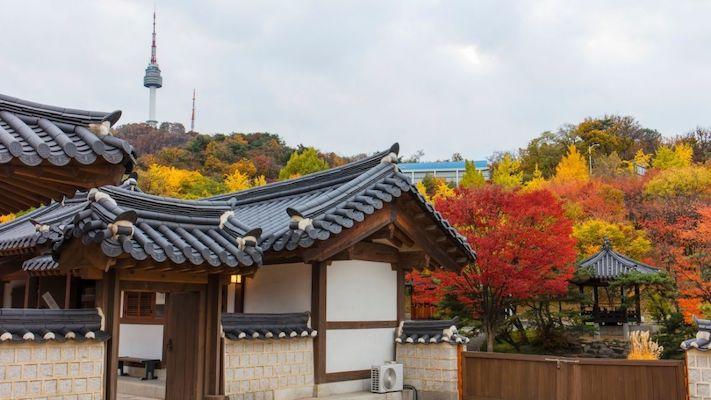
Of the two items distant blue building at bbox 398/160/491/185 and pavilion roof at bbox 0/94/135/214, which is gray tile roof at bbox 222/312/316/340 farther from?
distant blue building at bbox 398/160/491/185

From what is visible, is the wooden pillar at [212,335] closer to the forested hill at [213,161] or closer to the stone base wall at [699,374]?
the stone base wall at [699,374]

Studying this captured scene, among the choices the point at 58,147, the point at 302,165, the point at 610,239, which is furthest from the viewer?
the point at 302,165

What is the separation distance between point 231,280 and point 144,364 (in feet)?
9.37

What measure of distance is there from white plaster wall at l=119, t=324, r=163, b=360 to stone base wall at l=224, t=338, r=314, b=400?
376cm

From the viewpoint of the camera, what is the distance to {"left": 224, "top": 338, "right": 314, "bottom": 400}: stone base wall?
9094 millimetres

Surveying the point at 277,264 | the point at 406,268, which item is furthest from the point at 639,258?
the point at 277,264

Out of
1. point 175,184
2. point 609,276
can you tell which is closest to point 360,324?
point 609,276

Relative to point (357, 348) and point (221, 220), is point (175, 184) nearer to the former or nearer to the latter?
point (357, 348)

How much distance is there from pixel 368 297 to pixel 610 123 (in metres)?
60.5

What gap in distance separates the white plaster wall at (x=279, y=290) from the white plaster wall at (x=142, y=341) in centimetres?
233

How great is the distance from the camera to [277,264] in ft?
37.6

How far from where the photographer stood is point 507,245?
64.0 ft

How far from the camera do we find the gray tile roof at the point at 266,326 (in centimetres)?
903

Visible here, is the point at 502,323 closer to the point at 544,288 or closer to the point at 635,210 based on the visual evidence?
the point at 544,288
